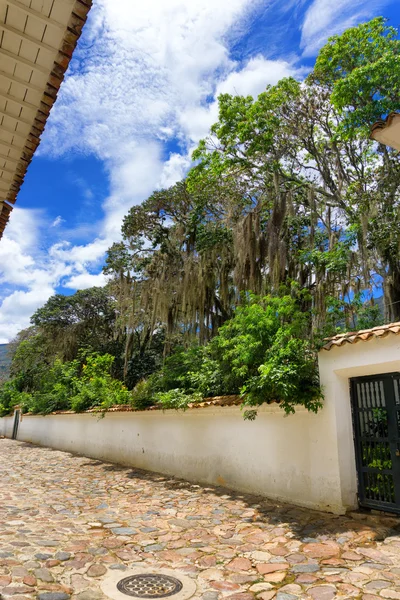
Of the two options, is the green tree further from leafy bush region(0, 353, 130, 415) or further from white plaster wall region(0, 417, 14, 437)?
white plaster wall region(0, 417, 14, 437)

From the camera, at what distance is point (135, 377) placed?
63.2ft

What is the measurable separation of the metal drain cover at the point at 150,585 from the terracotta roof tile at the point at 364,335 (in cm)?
337

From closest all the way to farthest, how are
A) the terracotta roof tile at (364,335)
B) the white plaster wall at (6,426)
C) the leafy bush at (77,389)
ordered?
the terracotta roof tile at (364,335), the leafy bush at (77,389), the white plaster wall at (6,426)

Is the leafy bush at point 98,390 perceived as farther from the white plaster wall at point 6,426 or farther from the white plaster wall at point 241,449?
the white plaster wall at point 6,426

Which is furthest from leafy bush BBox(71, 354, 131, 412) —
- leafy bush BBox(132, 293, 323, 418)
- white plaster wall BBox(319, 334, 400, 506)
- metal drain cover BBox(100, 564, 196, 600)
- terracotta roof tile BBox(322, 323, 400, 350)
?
metal drain cover BBox(100, 564, 196, 600)

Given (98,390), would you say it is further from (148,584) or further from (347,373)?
(148,584)

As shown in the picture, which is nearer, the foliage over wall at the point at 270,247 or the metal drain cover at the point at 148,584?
the metal drain cover at the point at 148,584

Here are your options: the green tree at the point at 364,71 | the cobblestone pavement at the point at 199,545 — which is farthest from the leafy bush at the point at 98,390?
the green tree at the point at 364,71

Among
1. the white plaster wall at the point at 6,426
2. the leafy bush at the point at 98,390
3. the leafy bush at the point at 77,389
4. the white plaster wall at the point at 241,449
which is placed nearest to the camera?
the white plaster wall at the point at 241,449

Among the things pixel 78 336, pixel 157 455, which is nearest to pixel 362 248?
pixel 157 455

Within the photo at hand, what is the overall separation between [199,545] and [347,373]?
9.15ft

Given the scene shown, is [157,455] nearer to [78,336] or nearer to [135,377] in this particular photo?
[135,377]

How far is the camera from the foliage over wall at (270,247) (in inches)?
288

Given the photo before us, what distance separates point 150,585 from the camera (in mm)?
3434
